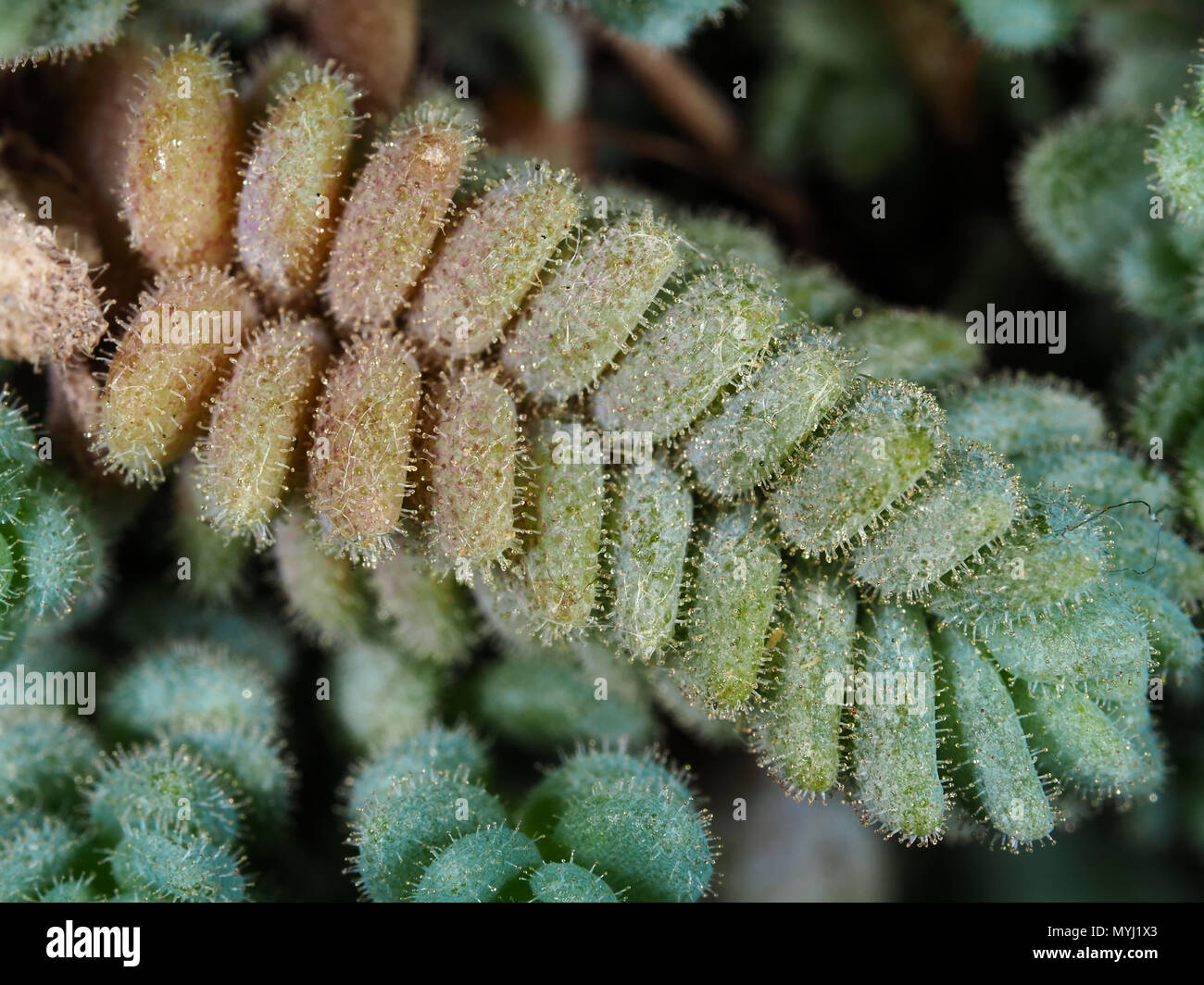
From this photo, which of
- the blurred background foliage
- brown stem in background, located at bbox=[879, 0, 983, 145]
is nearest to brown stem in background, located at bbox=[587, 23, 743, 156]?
the blurred background foliage

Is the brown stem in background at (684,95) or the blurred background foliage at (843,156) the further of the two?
the brown stem in background at (684,95)

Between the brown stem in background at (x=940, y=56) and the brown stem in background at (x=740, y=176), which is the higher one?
the brown stem in background at (x=940, y=56)

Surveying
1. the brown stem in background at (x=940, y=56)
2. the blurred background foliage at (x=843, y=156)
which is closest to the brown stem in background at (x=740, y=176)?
the blurred background foliage at (x=843, y=156)

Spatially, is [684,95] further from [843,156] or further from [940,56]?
[940,56]

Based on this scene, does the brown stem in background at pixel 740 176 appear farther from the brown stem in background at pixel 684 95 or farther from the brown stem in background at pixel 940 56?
the brown stem in background at pixel 940 56

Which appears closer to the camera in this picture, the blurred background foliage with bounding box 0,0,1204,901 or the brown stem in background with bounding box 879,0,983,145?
the blurred background foliage with bounding box 0,0,1204,901

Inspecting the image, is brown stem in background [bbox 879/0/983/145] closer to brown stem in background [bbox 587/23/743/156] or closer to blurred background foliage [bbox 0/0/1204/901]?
blurred background foliage [bbox 0/0/1204/901]

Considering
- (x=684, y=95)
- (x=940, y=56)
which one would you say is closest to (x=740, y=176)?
(x=684, y=95)

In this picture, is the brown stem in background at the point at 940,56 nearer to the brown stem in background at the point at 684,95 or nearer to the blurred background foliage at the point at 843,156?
the blurred background foliage at the point at 843,156

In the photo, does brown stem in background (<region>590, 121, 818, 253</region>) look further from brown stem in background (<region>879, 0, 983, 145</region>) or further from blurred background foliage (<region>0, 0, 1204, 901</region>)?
brown stem in background (<region>879, 0, 983, 145</region>)

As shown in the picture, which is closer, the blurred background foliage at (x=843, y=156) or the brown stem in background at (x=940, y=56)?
the blurred background foliage at (x=843, y=156)

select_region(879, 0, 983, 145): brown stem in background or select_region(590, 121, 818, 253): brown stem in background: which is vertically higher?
select_region(879, 0, 983, 145): brown stem in background
